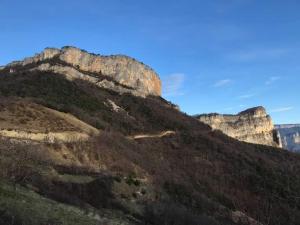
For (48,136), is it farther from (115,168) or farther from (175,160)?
(175,160)

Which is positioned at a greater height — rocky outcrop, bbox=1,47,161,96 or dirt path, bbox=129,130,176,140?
rocky outcrop, bbox=1,47,161,96

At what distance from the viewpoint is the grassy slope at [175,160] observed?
178 feet

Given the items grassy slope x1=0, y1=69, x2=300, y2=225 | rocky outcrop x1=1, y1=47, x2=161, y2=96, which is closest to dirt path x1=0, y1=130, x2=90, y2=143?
grassy slope x1=0, y1=69, x2=300, y2=225

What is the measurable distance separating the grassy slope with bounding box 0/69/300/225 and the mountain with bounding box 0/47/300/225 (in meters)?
0.26

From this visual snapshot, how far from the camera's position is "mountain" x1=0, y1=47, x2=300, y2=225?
26609mm

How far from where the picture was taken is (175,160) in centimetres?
7994

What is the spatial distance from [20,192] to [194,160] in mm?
62014

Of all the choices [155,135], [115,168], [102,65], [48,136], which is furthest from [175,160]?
[102,65]

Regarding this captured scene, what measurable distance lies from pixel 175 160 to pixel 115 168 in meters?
29.2

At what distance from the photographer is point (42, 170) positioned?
3297 centimetres

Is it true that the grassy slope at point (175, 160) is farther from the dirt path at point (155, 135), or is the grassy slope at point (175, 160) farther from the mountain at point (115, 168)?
the dirt path at point (155, 135)

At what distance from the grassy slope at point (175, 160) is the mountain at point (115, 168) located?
0.26 m

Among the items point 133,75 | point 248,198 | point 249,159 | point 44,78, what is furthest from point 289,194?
point 133,75

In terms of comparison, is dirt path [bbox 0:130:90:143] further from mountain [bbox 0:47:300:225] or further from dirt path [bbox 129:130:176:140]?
dirt path [bbox 129:130:176:140]
